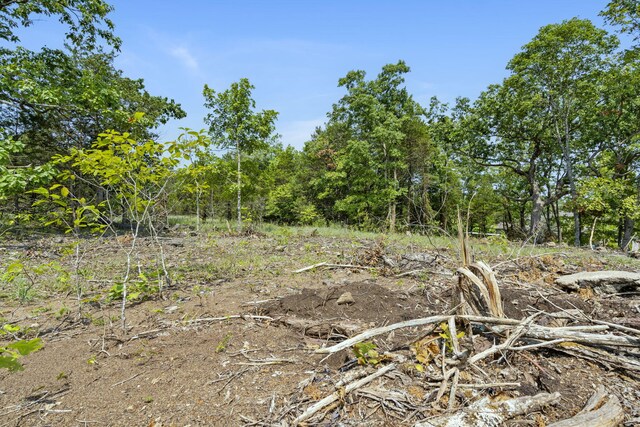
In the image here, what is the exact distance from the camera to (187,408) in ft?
6.31

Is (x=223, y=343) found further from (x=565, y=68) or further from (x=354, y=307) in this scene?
(x=565, y=68)

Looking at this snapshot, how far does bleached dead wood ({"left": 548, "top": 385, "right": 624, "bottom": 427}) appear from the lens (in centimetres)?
159

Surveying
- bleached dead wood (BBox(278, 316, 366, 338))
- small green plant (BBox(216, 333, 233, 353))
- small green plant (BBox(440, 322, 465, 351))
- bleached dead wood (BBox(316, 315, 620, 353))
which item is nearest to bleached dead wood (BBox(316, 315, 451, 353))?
bleached dead wood (BBox(316, 315, 620, 353))

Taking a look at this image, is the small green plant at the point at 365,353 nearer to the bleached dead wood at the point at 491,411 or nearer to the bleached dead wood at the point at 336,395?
the bleached dead wood at the point at 336,395

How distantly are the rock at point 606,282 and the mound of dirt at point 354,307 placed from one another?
7.61 ft

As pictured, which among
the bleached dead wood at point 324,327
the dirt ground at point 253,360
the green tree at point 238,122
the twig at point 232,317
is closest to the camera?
the dirt ground at point 253,360

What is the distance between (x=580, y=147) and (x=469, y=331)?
20.4 metres

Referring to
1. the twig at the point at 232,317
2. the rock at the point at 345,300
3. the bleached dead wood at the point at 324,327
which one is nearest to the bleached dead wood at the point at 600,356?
the bleached dead wood at the point at 324,327

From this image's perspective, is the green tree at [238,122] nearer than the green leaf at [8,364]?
No

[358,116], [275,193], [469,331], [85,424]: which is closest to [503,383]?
[469,331]

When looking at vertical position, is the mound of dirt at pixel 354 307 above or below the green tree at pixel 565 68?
below

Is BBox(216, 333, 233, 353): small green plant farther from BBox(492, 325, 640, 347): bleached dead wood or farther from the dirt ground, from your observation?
BBox(492, 325, 640, 347): bleached dead wood

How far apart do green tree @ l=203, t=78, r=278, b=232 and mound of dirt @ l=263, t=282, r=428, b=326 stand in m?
8.91

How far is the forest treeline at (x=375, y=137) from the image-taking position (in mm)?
7684
